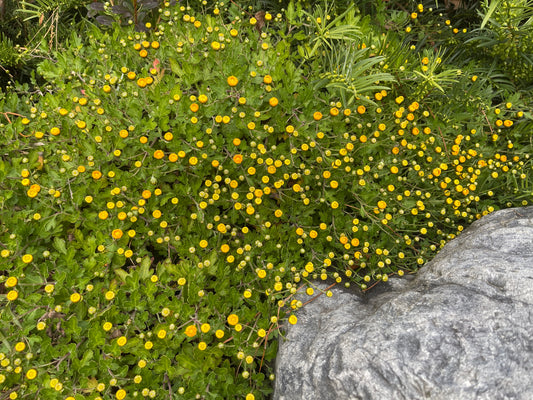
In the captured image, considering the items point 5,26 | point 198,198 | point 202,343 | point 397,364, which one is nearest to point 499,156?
point 397,364

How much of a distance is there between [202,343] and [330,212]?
47.3 inches

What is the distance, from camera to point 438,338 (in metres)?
1.64

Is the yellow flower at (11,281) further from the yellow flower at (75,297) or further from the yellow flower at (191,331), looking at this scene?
the yellow flower at (191,331)

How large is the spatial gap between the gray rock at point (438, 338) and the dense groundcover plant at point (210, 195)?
248mm

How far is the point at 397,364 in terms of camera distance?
1612 mm

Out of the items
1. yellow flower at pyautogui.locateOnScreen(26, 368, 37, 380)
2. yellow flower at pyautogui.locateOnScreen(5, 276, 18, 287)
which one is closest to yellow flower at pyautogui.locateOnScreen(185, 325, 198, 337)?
yellow flower at pyautogui.locateOnScreen(26, 368, 37, 380)

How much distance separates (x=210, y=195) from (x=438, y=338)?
4.98 feet

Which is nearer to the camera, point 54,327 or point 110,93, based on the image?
point 54,327

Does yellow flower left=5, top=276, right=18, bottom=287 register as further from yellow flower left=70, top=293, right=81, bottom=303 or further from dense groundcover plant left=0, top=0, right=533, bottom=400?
yellow flower left=70, top=293, right=81, bottom=303

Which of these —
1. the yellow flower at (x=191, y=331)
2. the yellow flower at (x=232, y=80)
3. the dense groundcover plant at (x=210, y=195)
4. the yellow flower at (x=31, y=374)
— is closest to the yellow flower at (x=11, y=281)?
the dense groundcover plant at (x=210, y=195)

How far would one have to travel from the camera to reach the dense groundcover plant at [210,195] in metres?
1.98

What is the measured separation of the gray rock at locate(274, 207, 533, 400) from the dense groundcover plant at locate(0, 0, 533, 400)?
0.81 feet

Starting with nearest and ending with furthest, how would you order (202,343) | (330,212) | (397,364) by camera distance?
(397,364)
(202,343)
(330,212)

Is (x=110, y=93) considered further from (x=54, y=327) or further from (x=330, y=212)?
(x=330, y=212)
